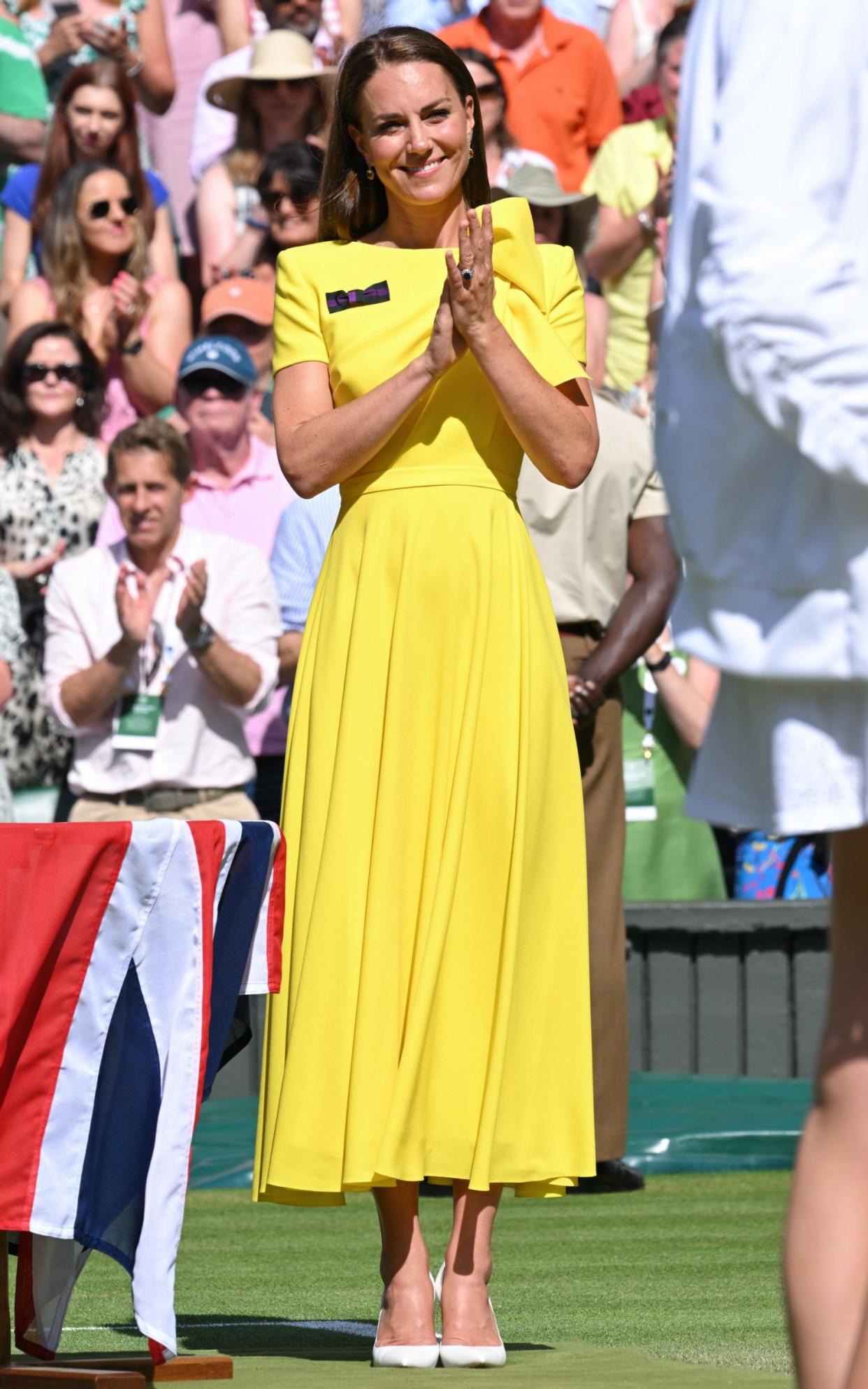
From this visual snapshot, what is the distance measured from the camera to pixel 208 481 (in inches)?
352

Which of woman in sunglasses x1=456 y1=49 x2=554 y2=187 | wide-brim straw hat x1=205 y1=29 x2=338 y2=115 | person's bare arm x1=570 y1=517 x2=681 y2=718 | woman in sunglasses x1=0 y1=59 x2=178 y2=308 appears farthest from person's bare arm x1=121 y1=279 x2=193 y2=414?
person's bare arm x1=570 y1=517 x2=681 y2=718

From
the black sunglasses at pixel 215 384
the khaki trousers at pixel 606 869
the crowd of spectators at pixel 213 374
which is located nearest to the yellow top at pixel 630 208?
the crowd of spectators at pixel 213 374

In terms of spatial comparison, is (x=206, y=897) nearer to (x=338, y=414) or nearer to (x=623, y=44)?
(x=338, y=414)

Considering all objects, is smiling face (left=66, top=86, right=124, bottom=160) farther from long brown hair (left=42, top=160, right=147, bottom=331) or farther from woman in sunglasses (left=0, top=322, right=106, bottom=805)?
woman in sunglasses (left=0, top=322, right=106, bottom=805)

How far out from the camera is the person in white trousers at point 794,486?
7.71ft

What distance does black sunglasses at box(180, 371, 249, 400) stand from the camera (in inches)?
Answer: 351

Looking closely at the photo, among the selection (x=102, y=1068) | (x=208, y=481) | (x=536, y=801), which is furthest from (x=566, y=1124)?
(x=208, y=481)

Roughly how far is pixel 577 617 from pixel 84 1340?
2.78 metres

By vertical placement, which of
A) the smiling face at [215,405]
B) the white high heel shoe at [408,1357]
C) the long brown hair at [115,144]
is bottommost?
the white high heel shoe at [408,1357]

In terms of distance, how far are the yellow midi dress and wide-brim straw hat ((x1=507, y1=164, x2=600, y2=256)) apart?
297 cm

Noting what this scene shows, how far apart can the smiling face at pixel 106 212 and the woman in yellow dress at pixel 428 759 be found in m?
5.24

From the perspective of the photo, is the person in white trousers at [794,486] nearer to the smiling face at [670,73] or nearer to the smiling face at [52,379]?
the smiling face at [52,379]

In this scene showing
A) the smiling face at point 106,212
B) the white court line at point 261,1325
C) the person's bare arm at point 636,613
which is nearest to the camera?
the white court line at point 261,1325

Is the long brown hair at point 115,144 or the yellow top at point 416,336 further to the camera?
the long brown hair at point 115,144
